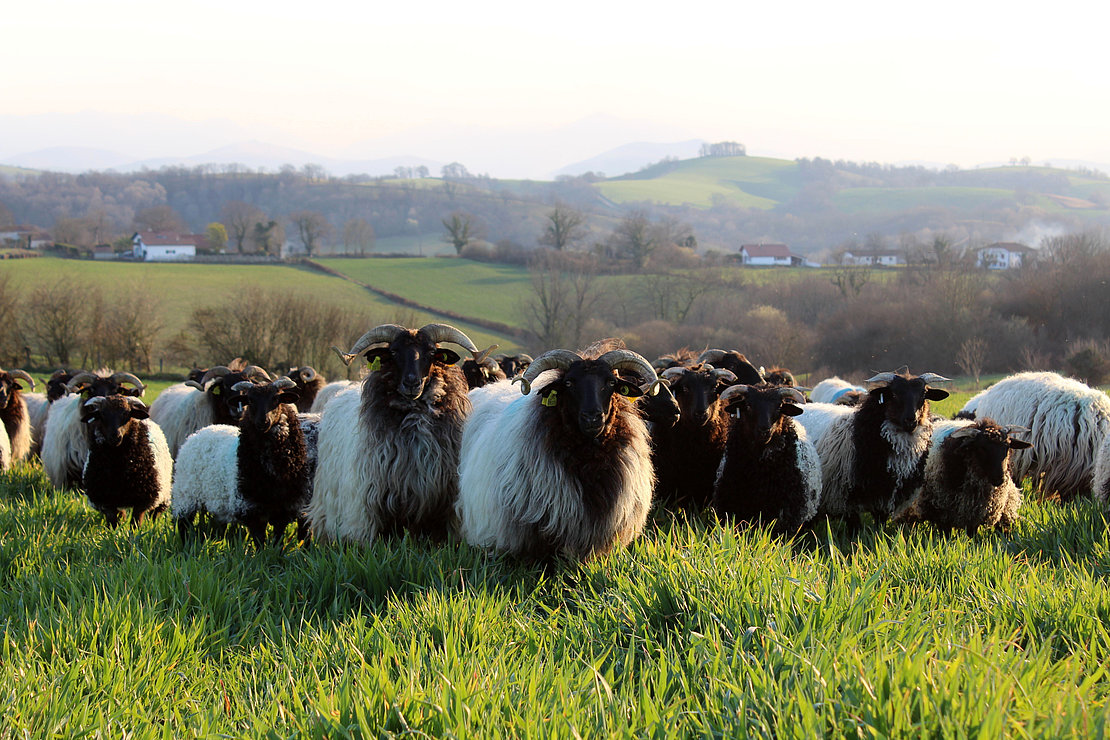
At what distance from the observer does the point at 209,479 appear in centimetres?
783

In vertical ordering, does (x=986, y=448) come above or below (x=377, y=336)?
below

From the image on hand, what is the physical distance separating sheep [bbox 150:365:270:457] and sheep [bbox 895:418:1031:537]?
858cm

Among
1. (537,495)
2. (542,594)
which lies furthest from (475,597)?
(537,495)

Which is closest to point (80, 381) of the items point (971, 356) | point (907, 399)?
point (907, 399)

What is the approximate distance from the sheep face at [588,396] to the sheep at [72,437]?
789cm

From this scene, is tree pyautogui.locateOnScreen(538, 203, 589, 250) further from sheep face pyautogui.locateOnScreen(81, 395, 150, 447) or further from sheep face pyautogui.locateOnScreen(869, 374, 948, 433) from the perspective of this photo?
sheep face pyautogui.locateOnScreen(869, 374, 948, 433)

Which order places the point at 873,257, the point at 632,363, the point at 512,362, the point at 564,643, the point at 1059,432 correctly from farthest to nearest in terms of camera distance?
the point at 873,257, the point at 512,362, the point at 1059,432, the point at 632,363, the point at 564,643

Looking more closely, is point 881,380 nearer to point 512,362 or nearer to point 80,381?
point 512,362

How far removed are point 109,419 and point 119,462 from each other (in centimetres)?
55

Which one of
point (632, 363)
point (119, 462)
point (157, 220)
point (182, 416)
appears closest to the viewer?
point (632, 363)

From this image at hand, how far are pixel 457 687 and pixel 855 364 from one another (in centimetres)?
3874

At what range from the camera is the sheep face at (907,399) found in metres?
7.44

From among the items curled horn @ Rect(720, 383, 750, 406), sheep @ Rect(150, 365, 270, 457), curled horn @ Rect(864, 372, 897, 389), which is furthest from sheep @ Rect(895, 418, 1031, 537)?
sheep @ Rect(150, 365, 270, 457)

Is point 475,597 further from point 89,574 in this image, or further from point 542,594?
point 89,574
